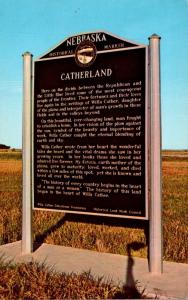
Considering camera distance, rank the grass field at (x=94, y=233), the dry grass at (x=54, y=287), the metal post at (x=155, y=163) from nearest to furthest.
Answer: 1. the dry grass at (x=54, y=287)
2. the metal post at (x=155, y=163)
3. the grass field at (x=94, y=233)

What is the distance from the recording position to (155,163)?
580 centimetres

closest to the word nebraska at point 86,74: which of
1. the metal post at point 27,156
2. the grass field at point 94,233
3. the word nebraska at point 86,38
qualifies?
the word nebraska at point 86,38

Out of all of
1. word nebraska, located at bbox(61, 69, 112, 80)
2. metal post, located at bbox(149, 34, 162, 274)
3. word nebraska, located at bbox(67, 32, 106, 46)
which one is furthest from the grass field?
word nebraska, located at bbox(67, 32, 106, 46)

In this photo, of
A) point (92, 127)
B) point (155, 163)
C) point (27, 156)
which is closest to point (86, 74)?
point (92, 127)

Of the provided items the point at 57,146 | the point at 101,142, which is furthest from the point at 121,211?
the point at 57,146

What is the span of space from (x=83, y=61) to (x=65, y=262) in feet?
9.11

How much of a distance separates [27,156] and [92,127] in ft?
3.72

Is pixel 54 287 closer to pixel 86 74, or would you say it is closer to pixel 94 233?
pixel 86 74

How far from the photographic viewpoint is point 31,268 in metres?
5.53

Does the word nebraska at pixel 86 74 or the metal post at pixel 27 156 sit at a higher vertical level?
the word nebraska at pixel 86 74

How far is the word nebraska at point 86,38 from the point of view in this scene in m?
6.37

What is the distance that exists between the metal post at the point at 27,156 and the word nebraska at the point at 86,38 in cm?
70

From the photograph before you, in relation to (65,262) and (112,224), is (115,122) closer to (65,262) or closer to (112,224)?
(65,262)

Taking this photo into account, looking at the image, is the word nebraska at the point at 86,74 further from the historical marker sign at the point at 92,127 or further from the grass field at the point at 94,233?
the grass field at the point at 94,233
